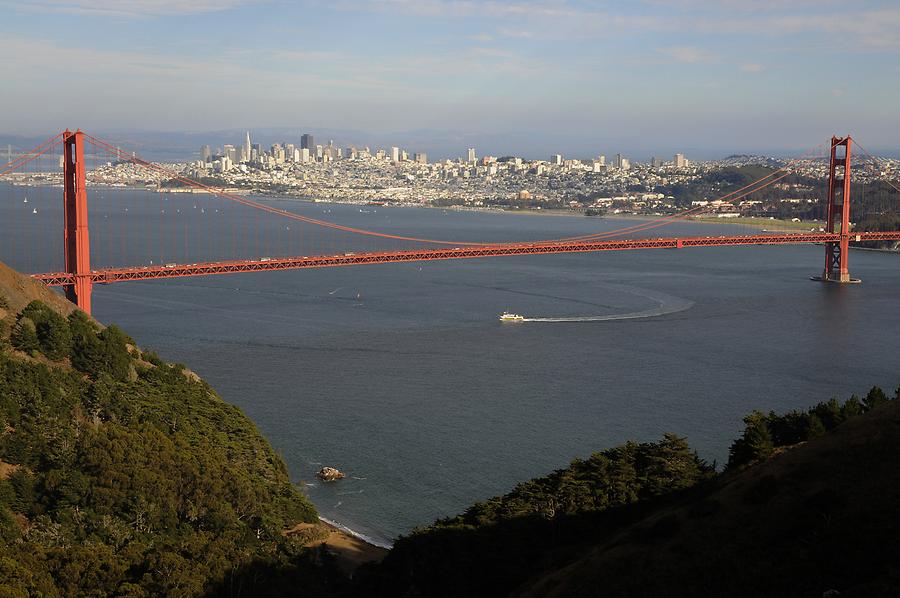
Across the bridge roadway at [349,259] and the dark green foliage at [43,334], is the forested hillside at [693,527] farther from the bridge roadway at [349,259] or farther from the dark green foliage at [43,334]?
the bridge roadway at [349,259]

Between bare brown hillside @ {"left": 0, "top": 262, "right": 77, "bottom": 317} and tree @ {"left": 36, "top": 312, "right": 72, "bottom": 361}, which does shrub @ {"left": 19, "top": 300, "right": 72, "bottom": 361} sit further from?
bare brown hillside @ {"left": 0, "top": 262, "right": 77, "bottom": 317}

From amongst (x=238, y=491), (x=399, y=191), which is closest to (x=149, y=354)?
(x=238, y=491)

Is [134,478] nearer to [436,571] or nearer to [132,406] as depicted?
[132,406]

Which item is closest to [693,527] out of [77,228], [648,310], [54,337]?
[54,337]

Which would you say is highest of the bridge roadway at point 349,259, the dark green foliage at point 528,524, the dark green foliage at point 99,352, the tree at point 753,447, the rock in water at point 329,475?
the bridge roadway at point 349,259

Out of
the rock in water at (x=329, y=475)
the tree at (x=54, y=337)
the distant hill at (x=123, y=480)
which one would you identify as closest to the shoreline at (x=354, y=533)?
the distant hill at (x=123, y=480)

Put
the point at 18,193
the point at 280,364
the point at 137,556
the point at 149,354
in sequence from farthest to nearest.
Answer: the point at 18,193 → the point at 280,364 → the point at 149,354 → the point at 137,556

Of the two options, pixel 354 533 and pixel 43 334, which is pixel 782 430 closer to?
pixel 354 533
